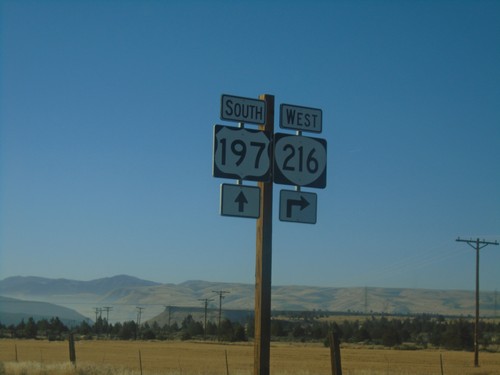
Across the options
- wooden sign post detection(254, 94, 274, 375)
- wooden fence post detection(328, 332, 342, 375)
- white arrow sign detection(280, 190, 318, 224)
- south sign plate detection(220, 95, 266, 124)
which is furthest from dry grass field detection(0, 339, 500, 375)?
south sign plate detection(220, 95, 266, 124)

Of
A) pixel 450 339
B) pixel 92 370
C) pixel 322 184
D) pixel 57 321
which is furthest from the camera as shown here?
pixel 57 321

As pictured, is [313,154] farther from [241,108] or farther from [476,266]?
[476,266]

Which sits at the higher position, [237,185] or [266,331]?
[237,185]

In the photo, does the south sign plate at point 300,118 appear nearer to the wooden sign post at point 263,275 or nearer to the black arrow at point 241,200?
the wooden sign post at point 263,275

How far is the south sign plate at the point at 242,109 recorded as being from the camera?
11.1 meters

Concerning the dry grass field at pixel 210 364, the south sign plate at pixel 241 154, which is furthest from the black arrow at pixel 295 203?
the dry grass field at pixel 210 364

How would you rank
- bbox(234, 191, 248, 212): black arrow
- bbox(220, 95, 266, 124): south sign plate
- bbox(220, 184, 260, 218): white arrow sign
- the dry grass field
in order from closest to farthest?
bbox(220, 184, 260, 218): white arrow sign → bbox(234, 191, 248, 212): black arrow → bbox(220, 95, 266, 124): south sign plate → the dry grass field

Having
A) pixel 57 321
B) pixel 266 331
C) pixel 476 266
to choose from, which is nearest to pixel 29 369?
pixel 266 331

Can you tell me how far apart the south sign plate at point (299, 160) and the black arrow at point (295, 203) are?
255mm

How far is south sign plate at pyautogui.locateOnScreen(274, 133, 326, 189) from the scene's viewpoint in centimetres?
1138

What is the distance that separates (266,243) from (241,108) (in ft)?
6.68

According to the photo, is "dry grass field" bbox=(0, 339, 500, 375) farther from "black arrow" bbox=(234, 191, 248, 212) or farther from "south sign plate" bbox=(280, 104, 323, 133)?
"south sign plate" bbox=(280, 104, 323, 133)

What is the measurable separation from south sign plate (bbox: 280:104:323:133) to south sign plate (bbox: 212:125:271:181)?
420 mm

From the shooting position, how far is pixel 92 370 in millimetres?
19375
